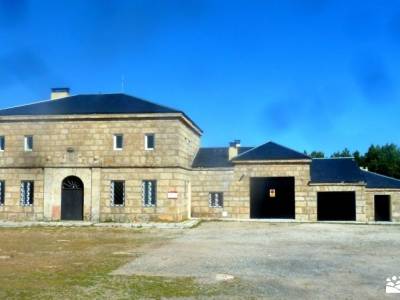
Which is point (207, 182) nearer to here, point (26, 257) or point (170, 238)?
point (170, 238)

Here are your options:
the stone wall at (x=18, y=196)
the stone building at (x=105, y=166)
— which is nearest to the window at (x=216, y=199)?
the stone building at (x=105, y=166)

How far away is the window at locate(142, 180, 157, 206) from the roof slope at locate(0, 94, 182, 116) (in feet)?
13.7

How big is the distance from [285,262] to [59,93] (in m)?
22.1

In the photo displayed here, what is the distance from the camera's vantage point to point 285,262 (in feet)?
41.8

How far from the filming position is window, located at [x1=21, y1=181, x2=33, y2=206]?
2739 centimetres

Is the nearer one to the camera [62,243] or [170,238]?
[62,243]

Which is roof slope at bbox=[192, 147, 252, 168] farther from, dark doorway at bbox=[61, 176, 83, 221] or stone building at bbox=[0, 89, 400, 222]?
dark doorway at bbox=[61, 176, 83, 221]

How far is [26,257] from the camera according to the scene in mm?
13500

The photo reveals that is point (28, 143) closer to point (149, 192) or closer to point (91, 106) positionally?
point (91, 106)

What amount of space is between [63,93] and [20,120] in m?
3.70

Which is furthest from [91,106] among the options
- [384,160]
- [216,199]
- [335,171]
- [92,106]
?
[384,160]

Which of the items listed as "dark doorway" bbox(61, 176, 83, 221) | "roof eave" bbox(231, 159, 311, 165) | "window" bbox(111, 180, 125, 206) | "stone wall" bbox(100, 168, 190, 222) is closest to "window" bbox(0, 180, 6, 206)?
"dark doorway" bbox(61, 176, 83, 221)

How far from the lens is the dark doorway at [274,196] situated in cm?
3384

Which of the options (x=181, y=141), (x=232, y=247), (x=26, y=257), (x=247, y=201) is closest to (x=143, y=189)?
(x=181, y=141)
